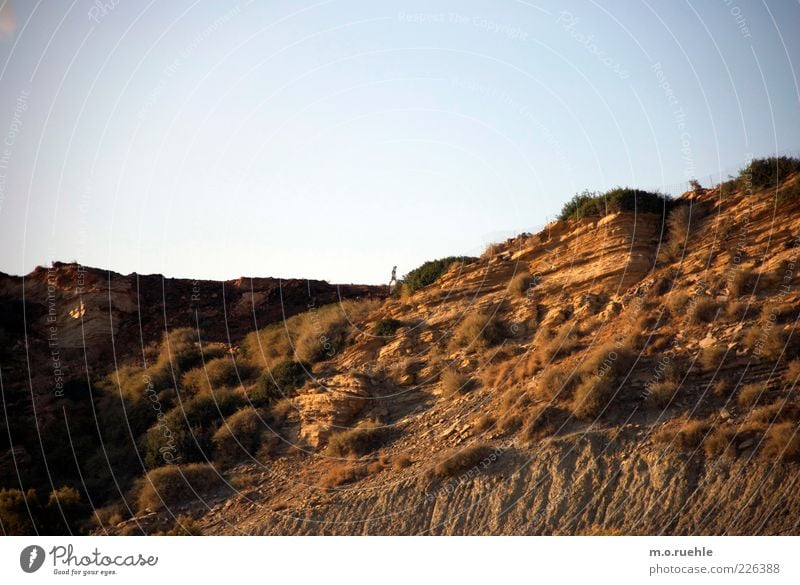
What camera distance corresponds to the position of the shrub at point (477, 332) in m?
28.8

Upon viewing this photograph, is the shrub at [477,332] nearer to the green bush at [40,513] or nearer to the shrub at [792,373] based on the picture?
the shrub at [792,373]

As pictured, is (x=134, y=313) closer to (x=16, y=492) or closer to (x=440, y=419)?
(x=16, y=492)

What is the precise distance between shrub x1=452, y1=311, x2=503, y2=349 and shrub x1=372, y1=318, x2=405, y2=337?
8.51ft

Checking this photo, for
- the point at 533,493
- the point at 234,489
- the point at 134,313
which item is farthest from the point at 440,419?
the point at 134,313

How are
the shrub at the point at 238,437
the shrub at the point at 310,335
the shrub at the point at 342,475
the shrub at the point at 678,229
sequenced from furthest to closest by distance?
the shrub at the point at 310,335, the shrub at the point at 678,229, the shrub at the point at 238,437, the shrub at the point at 342,475

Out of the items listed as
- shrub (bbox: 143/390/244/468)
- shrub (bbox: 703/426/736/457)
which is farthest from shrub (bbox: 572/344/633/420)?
shrub (bbox: 143/390/244/468)

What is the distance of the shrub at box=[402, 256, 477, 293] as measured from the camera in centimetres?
3409

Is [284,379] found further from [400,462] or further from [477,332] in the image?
[400,462]

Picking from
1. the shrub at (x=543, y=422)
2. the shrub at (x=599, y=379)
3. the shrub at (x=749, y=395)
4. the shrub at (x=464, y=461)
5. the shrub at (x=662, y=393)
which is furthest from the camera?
the shrub at (x=543, y=422)

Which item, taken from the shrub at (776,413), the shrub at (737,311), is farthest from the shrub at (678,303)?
the shrub at (776,413)

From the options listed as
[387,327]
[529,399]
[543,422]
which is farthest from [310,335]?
[543,422]

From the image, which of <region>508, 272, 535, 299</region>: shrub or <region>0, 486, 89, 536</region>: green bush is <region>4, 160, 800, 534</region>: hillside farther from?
<region>0, 486, 89, 536</region>: green bush

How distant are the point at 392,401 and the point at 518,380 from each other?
430cm
